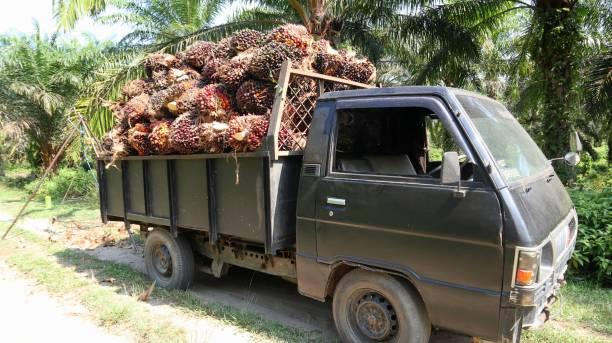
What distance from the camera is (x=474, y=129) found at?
3.21 m

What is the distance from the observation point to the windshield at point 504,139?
3.27m

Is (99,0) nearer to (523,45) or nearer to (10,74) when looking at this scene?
(523,45)

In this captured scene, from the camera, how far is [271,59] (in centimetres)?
437

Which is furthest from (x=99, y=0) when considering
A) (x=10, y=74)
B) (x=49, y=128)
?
(x=49, y=128)

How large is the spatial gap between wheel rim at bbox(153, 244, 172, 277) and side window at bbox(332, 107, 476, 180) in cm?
282

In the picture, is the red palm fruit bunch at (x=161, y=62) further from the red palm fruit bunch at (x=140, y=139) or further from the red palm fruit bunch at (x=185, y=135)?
the red palm fruit bunch at (x=185, y=135)

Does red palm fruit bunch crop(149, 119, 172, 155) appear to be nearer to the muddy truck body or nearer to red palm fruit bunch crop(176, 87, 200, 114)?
the muddy truck body

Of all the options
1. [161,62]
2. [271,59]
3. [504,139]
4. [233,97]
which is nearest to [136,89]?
[161,62]

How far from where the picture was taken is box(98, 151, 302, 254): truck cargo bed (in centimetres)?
405

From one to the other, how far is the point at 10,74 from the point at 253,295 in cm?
1603

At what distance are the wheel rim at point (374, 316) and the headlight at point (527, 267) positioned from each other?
1017 millimetres

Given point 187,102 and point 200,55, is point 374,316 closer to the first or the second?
point 187,102

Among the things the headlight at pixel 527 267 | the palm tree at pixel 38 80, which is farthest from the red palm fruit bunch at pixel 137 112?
the palm tree at pixel 38 80

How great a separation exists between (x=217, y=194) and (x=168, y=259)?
1.58m
